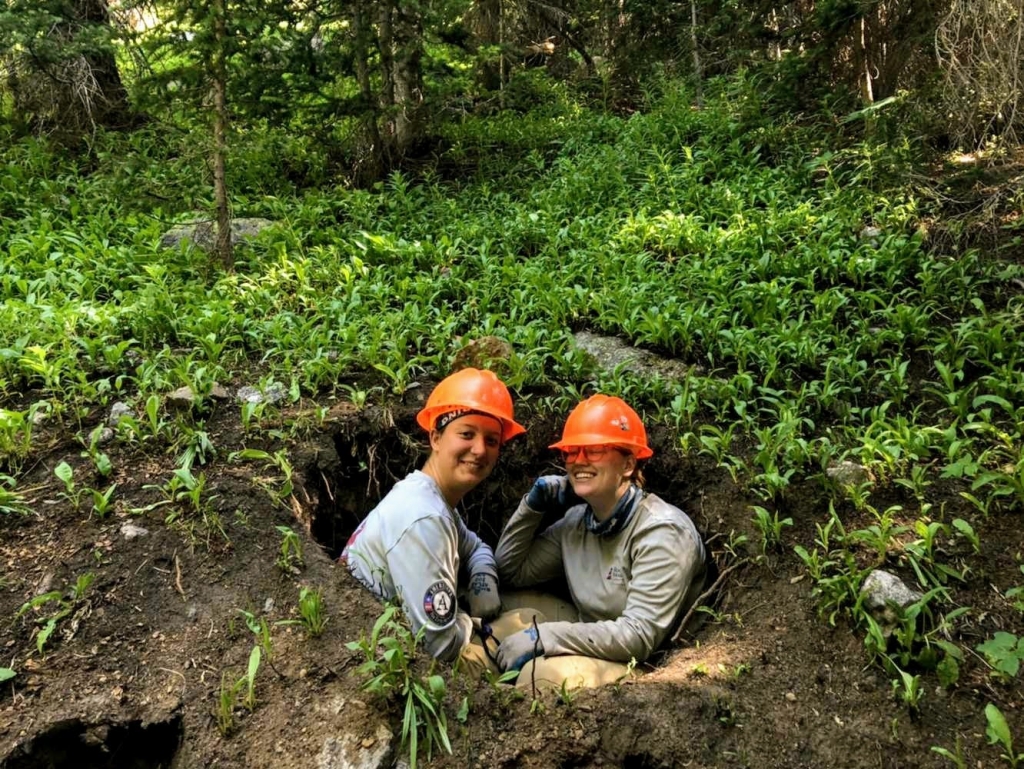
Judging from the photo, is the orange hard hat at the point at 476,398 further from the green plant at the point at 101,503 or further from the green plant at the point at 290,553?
the green plant at the point at 101,503

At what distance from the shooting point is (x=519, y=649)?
11.9 ft

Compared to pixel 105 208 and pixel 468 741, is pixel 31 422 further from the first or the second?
pixel 105 208

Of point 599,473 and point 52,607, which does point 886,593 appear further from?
point 52,607

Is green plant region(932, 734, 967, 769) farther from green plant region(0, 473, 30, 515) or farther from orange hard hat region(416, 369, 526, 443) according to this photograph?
green plant region(0, 473, 30, 515)

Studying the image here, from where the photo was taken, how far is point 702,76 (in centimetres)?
1091

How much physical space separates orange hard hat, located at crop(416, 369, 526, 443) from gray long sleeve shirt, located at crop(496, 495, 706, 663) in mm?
777

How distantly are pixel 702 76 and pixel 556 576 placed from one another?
29.6 ft

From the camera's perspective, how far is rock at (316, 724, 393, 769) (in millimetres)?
2713

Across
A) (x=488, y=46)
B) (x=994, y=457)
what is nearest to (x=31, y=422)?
(x=994, y=457)

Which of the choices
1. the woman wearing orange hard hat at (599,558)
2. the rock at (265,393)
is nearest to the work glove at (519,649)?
the woman wearing orange hard hat at (599,558)

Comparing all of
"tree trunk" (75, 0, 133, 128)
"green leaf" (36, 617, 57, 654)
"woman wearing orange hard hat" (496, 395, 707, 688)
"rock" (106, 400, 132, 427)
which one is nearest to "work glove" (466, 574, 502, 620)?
"woman wearing orange hard hat" (496, 395, 707, 688)

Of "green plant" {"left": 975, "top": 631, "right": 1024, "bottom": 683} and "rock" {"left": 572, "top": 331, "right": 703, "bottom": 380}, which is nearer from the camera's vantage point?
"green plant" {"left": 975, "top": 631, "right": 1024, "bottom": 683}

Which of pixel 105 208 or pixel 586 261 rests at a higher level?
pixel 105 208

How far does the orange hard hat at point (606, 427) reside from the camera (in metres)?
3.87
